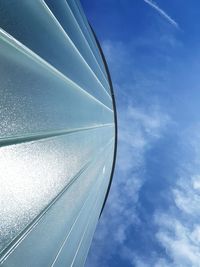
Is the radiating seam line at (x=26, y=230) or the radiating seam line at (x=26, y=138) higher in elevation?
the radiating seam line at (x=26, y=138)

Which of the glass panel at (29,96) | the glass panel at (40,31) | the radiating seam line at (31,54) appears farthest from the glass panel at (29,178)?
the glass panel at (40,31)

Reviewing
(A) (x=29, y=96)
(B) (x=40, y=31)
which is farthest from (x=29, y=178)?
(B) (x=40, y=31)

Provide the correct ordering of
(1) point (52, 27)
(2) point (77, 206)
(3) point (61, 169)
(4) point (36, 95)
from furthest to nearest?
(2) point (77, 206), (1) point (52, 27), (3) point (61, 169), (4) point (36, 95)

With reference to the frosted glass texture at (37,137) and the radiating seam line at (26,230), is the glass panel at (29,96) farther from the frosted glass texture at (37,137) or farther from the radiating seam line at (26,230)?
the radiating seam line at (26,230)

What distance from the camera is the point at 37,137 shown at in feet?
7.13

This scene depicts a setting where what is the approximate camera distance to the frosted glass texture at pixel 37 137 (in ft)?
5.71

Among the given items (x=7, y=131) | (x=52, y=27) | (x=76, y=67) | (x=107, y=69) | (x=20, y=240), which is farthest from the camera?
(x=107, y=69)

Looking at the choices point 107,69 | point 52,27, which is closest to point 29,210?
point 52,27

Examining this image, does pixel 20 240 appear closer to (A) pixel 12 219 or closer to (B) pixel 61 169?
(A) pixel 12 219

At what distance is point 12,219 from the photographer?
1759mm

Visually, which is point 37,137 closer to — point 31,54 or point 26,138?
point 26,138

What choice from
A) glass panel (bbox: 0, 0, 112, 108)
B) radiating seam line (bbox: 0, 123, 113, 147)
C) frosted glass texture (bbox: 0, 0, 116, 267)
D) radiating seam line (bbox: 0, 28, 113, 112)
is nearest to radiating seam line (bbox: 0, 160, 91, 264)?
frosted glass texture (bbox: 0, 0, 116, 267)

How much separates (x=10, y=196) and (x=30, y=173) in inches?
11.9

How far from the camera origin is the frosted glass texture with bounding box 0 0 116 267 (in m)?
1.74
